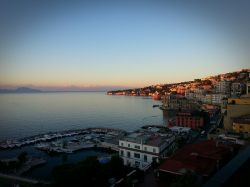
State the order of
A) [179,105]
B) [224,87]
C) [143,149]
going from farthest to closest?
[224,87], [179,105], [143,149]

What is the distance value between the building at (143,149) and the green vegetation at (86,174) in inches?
88.1

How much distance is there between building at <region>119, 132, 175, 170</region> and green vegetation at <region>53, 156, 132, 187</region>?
2238mm

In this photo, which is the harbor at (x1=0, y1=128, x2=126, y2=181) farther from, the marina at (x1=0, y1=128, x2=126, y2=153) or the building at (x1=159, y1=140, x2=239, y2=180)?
the building at (x1=159, y1=140, x2=239, y2=180)

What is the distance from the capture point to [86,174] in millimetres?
7562

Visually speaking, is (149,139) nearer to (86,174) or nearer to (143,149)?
(143,149)

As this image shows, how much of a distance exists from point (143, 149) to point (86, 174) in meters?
3.91

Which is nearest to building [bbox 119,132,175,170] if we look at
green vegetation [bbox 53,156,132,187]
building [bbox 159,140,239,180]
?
green vegetation [bbox 53,156,132,187]

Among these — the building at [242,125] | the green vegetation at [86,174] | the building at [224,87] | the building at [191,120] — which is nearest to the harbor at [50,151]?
the green vegetation at [86,174]

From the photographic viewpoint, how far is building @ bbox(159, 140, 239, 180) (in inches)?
269

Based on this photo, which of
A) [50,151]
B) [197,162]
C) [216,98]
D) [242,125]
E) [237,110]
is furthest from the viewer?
[216,98]

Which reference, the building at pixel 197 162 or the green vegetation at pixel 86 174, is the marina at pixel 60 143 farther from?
the building at pixel 197 162

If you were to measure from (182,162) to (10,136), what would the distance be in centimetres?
1928

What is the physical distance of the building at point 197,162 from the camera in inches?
269

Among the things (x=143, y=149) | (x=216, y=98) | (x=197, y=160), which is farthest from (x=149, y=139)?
(x=216, y=98)
